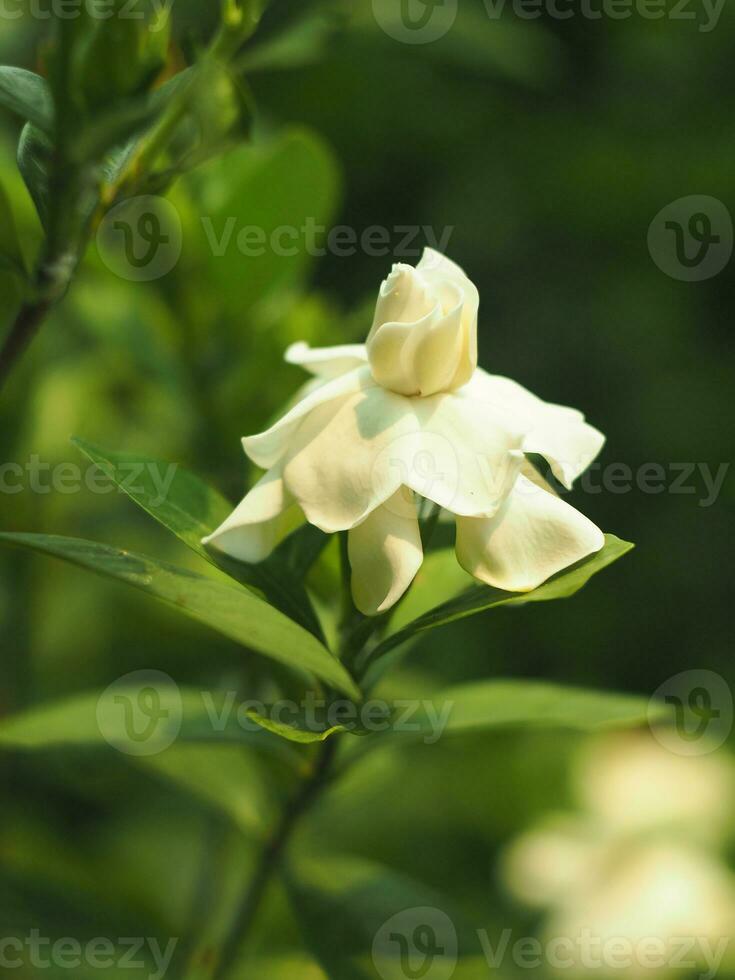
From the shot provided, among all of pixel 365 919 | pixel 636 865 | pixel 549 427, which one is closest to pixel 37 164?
pixel 549 427

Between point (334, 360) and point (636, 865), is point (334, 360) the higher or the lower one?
the higher one

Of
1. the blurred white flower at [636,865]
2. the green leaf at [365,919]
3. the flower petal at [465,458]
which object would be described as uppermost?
the flower petal at [465,458]

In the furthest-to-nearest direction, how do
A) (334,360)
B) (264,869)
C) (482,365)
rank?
(482,365)
(264,869)
(334,360)

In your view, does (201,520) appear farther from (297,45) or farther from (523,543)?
(297,45)

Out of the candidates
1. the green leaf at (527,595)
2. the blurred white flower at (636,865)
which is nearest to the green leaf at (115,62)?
the green leaf at (527,595)

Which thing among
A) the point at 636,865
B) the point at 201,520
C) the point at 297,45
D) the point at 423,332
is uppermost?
the point at 297,45

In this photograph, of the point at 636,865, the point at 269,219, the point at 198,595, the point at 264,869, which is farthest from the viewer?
the point at 636,865

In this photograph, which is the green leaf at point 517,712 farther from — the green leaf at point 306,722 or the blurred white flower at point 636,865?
the blurred white flower at point 636,865
